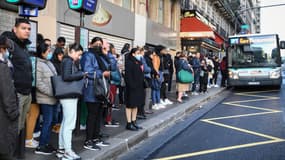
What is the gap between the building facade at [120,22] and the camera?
11.4 m

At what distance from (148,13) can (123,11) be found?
4.94m

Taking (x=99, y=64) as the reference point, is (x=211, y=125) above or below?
below

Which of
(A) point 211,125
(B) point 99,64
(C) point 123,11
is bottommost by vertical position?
(A) point 211,125

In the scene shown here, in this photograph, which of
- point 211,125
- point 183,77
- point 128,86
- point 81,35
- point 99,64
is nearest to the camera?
point 99,64

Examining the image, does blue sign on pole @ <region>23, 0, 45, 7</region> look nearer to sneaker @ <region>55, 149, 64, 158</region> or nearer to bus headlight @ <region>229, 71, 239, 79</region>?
sneaker @ <region>55, 149, 64, 158</region>

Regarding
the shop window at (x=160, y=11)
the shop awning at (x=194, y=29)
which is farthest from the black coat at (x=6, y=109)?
the shop awning at (x=194, y=29)

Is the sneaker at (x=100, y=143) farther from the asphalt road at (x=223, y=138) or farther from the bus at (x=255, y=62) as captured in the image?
the bus at (x=255, y=62)

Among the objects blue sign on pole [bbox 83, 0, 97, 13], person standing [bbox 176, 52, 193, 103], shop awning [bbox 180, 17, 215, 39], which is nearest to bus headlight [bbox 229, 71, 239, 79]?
person standing [bbox 176, 52, 193, 103]

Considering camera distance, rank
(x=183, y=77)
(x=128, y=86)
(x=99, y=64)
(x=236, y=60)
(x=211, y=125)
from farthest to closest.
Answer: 1. (x=236, y=60)
2. (x=183, y=77)
3. (x=211, y=125)
4. (x=128, y=86)
5. (x=99, y=64)

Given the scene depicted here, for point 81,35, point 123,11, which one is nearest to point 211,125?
point 81,35

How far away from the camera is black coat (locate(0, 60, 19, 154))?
4.07m

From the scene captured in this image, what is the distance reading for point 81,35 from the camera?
278 inches

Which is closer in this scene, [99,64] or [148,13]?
[99,64]

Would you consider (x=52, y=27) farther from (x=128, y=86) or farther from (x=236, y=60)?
(x=236, y=60)
